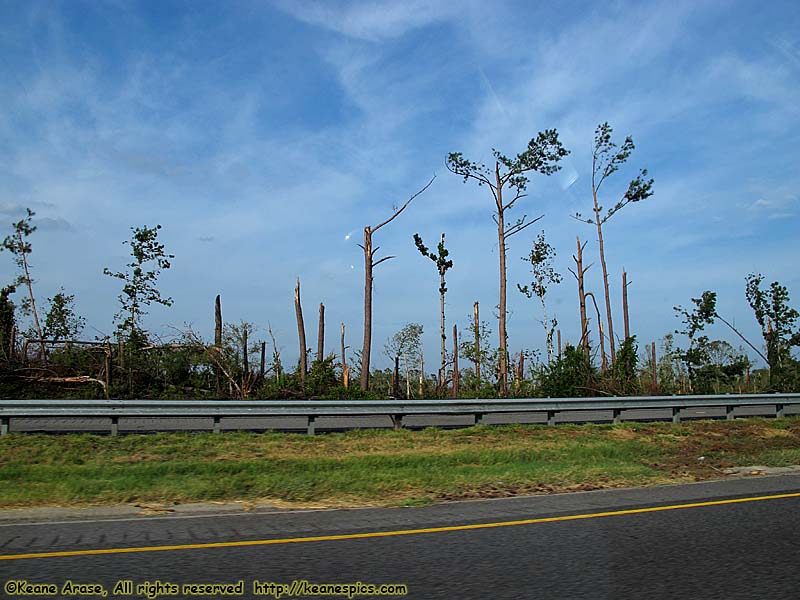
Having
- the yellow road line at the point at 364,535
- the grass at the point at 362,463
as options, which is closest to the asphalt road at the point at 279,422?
the grass at the point at 362,463

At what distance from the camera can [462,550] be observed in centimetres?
670

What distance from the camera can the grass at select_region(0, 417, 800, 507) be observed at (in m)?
9.86

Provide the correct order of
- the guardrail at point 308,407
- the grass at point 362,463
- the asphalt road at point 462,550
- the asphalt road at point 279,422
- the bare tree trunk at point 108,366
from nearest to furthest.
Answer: the asphalt road at point 462,550
the grass at point 362,463
the guardrail at point 308,407
the asphalt road at point 279,422
the bare tree trunk at point 108,366

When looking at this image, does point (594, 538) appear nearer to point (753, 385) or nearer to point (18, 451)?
point (18, 451)

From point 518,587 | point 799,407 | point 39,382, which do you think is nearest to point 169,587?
point 518,587

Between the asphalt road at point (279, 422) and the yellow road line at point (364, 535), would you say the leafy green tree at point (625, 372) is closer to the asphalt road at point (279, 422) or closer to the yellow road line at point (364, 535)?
the asphalt road at point (279, 422)

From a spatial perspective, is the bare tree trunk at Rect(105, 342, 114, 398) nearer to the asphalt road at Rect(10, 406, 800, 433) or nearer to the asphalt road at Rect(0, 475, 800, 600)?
the asphalt road at Rect(10, 406, 800, 433)

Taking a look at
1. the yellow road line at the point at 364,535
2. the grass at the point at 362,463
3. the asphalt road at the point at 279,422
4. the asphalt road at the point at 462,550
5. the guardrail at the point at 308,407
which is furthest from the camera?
the asphalt road at the point at 279,422

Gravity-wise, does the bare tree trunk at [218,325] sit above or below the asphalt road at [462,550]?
above

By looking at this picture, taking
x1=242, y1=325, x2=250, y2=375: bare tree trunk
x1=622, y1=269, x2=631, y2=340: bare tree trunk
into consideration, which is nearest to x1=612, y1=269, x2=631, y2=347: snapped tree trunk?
x1=622, y1=269, x2=631, y2=340: bare tree trunk

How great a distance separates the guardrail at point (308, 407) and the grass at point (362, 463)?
58 cm

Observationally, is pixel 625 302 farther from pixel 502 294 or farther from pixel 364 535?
pixel 364 535

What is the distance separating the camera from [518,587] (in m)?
5.50

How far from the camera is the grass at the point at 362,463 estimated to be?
32.3 ft
